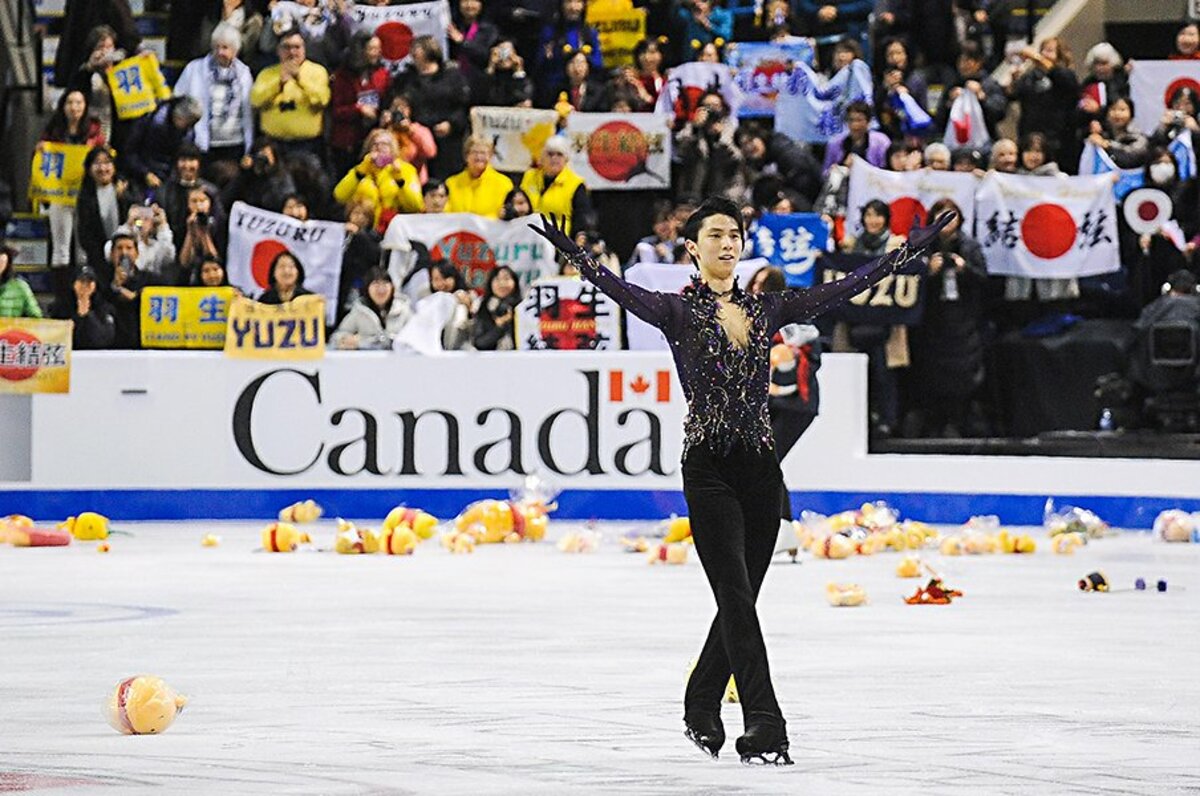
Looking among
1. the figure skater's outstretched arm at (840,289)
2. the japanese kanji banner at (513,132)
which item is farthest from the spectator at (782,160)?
the figure skater's outstretched arm at (840,289)

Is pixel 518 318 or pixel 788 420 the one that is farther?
pixel 518 318

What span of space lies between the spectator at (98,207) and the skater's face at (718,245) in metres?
12.2

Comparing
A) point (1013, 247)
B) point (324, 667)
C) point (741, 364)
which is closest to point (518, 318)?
point (1013, 247)

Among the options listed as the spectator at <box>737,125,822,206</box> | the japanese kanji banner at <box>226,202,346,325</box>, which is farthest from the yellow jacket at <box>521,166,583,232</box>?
the japanese kanji banner at <box>226,202,346,325</box>

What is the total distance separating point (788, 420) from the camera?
13188 millimetres

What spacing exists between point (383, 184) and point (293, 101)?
1.16 meters

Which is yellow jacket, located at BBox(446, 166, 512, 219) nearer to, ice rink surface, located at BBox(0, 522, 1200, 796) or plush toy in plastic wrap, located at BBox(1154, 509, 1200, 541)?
ice rink surface, located at BBox(0, 522, 1200, 796)

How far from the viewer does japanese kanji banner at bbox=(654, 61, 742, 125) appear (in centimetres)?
1925

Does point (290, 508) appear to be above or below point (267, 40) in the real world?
below

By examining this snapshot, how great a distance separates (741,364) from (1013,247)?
459 inches

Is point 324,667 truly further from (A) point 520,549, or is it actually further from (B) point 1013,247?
(B) point 1013,247

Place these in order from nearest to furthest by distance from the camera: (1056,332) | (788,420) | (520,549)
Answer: (788,420)
(520,549)
(1056,332)

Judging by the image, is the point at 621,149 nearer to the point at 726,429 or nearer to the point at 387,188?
the point at 387,188

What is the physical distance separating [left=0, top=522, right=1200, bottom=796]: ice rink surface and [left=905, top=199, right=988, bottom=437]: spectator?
359 cm
